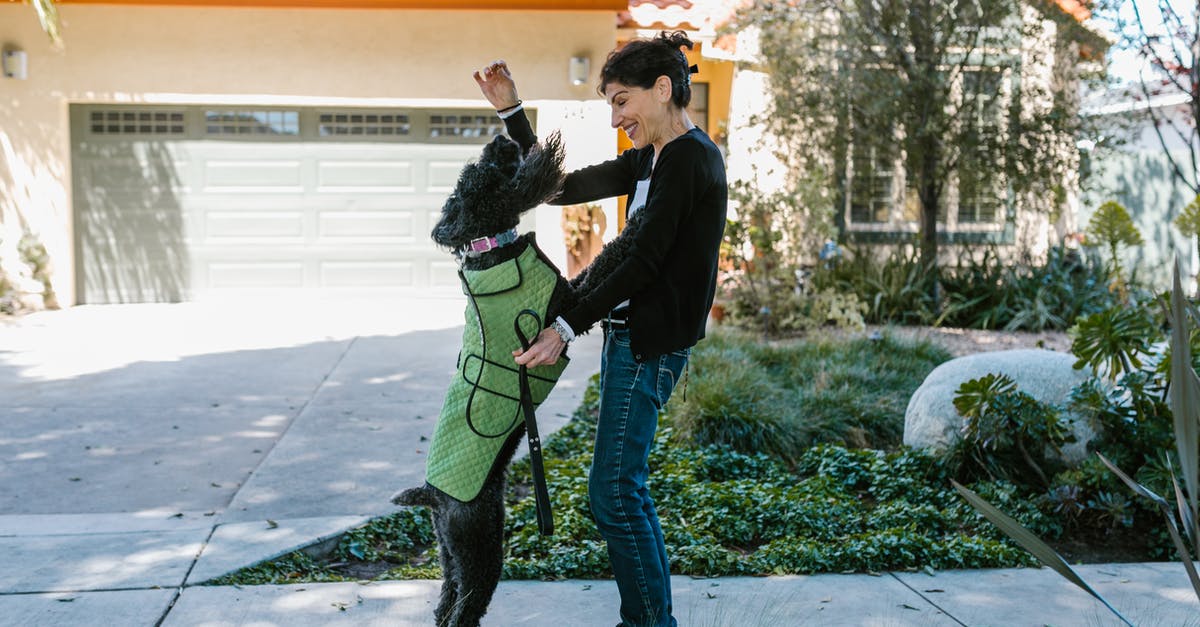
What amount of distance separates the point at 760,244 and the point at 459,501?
7063mm

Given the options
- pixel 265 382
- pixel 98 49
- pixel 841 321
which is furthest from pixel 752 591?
pixel 98 49

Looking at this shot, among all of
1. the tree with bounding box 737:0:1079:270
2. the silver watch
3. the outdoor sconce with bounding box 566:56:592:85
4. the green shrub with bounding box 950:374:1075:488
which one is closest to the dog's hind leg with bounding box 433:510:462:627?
the silver watch

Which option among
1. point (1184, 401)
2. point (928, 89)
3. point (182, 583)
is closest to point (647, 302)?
point (1184, 401)

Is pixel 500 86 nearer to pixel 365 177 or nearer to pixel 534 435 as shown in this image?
pixel 534 435

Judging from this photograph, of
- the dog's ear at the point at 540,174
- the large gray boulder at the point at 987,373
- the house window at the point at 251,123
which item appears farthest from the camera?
the house window at the point at 251,123

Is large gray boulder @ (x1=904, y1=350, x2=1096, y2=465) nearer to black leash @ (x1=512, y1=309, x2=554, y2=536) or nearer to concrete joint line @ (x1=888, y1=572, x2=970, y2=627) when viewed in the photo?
concrete joint line @ (x1=888, y1=572, x2=970, y2=627)

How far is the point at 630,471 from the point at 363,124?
32.1 feet

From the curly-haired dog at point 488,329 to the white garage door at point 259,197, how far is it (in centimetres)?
914

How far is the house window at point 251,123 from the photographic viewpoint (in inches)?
467

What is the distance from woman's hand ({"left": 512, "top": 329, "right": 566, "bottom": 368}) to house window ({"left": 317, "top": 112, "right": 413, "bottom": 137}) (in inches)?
379

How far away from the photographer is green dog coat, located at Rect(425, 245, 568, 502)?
3.02 m

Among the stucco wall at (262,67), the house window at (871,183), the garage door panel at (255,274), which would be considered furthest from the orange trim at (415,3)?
the house window at (871,183)

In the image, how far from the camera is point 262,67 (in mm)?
11609

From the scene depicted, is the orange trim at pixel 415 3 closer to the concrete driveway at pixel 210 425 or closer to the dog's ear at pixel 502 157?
the concrete driveway at pixel 210 425
